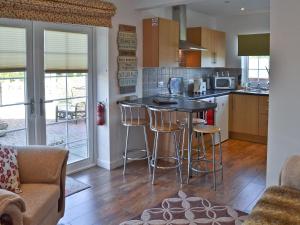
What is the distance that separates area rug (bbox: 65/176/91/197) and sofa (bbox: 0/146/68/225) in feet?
2.97

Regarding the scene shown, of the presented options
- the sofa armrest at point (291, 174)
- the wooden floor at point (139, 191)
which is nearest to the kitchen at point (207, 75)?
the wooden floor at point (139, 191)

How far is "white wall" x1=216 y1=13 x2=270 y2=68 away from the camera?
6.31m

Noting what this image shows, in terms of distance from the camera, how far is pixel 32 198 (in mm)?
2377

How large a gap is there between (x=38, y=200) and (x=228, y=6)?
4.65 meters

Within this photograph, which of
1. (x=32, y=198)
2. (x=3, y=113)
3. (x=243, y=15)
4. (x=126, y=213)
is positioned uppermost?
(x=243, y=15)

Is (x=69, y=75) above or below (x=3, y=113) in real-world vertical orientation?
above

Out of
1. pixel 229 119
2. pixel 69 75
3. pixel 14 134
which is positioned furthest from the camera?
pixel 229 119

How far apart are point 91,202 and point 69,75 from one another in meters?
1.64

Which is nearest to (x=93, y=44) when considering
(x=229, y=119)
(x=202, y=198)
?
(x=202, y=198)

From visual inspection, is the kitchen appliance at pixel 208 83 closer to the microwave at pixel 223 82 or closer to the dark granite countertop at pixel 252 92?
the microwave at pixel 223 82

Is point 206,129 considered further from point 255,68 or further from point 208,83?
point 255,68

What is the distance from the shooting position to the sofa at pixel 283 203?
5.79ft

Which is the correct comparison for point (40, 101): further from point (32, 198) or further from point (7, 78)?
point (32, 198)

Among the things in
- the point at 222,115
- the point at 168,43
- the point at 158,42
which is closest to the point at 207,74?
the point at 222,115
